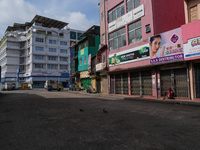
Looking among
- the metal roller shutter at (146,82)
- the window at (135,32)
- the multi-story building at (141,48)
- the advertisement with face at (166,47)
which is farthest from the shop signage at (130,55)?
the metal roller shutter at (146,82)

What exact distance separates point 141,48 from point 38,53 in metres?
56.5

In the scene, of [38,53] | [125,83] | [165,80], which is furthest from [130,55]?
[38,53]

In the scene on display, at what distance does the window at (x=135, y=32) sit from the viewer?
54.8 ft

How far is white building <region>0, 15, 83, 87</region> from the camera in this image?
206ft

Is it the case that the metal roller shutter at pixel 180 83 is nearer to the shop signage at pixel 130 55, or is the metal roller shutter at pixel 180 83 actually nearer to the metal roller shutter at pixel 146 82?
the metal roller shutter at pixel 146 82

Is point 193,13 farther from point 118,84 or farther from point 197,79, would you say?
point 118,84

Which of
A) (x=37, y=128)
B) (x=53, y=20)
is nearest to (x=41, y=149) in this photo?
(x=37, y=128)

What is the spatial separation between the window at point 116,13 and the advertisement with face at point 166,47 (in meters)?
6.93

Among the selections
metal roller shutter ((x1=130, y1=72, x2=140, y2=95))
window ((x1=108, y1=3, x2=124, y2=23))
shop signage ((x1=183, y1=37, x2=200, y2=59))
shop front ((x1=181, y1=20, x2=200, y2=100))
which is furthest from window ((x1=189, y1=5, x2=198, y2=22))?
window ((x1=108, y1=3, x2=124, y2=23))

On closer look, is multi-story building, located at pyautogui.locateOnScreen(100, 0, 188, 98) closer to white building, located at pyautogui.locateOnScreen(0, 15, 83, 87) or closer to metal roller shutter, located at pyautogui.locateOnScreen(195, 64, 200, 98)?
metal roller shutter, located at pyautogui.locateOnScreen(195, 64, 200, 98)

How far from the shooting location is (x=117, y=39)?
19.9m

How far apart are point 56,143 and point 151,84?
42.9ft

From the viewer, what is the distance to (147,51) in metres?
15.2

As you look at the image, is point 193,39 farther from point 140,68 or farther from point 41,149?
point 41,149
